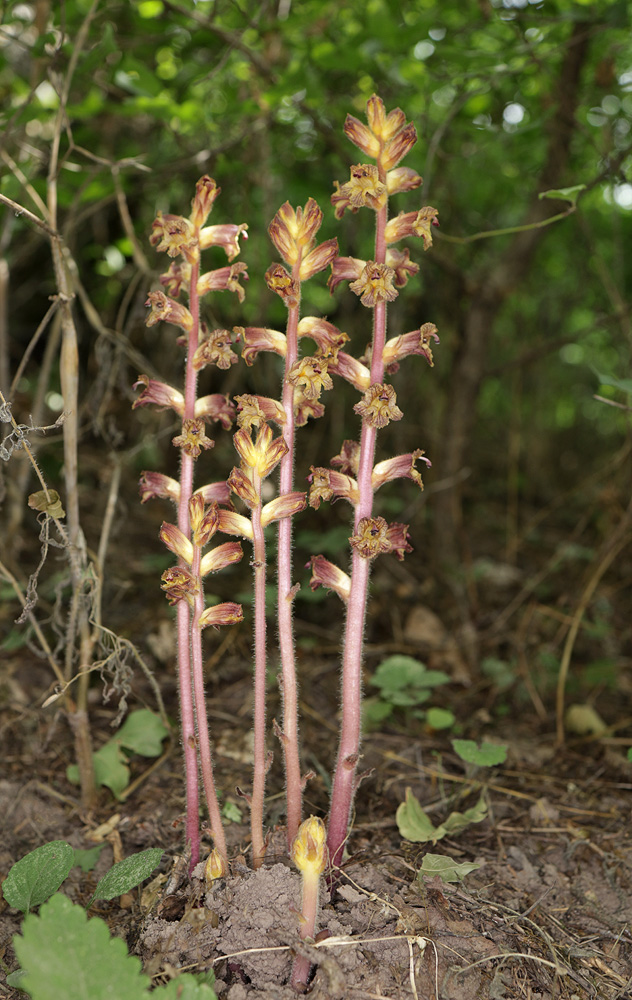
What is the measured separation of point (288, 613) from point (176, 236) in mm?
929

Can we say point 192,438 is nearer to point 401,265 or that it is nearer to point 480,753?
point 401,265

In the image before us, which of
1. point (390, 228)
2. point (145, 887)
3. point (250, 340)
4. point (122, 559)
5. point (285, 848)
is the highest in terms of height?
point (390, 228)

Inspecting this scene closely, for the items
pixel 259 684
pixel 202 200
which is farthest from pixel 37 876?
pixel 202 200

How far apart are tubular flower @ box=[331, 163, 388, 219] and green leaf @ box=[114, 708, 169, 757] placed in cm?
171

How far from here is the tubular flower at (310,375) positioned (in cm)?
161

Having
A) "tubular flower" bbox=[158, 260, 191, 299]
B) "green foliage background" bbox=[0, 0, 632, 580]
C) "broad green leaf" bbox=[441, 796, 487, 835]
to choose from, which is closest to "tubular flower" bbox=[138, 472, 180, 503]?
"tubular flower" bbox=[158, 260, 191, 299]

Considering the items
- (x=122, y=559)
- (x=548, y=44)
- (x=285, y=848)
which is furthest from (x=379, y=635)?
(x=548, y=44)

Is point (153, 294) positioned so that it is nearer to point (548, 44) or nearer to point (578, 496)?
point (548, 44)

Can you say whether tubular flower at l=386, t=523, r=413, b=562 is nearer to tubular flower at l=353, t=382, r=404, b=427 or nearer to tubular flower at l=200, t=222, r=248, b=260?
tubular flower at l=353, t=382, r=404, b=427

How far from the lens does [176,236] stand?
5.58 ft

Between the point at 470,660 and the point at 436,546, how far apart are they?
758mm

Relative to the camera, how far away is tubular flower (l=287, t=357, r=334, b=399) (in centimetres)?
161

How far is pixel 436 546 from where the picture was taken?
4074 millimetres

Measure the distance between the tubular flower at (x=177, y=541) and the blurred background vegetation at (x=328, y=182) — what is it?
672mm
